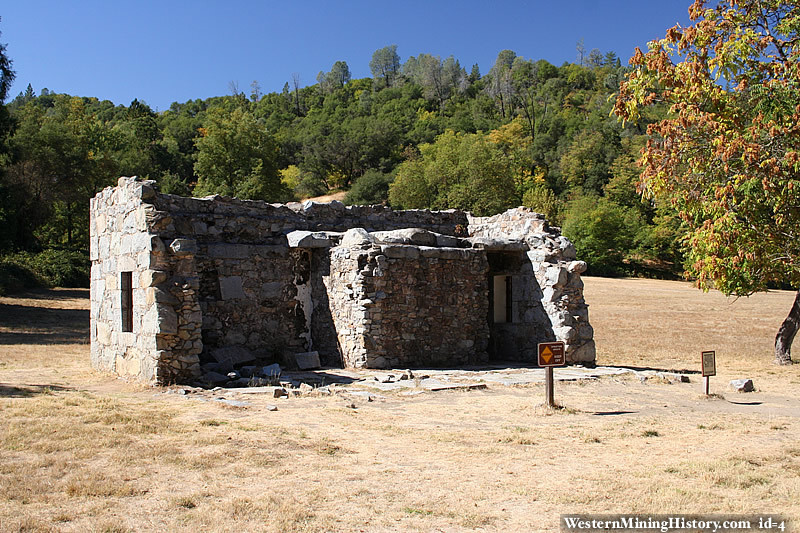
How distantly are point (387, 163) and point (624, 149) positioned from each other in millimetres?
28435

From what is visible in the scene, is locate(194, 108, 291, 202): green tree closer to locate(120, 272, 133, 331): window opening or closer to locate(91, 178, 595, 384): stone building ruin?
locate(91, 178, 595, 384): stone building ruin

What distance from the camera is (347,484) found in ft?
19.3

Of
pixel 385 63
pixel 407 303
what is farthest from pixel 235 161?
pixel 385 63

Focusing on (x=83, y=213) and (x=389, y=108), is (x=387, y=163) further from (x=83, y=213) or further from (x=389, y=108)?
(x=83, y=213)

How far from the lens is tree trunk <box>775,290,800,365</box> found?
17.1 m

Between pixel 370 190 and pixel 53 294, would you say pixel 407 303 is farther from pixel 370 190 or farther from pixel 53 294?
pixel 370 190

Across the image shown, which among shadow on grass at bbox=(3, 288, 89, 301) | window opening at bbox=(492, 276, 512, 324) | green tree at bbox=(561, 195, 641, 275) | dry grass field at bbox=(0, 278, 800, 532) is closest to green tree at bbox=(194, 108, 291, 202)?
shadow on grass at bbox=(3, 288, 89, 301)

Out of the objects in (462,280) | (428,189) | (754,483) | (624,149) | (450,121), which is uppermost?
(450,121)

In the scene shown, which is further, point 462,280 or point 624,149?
point 624,149

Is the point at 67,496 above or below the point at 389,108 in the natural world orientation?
below

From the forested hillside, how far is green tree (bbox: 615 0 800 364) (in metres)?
25.1

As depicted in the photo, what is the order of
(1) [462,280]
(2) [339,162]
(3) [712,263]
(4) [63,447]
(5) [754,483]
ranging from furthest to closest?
(2) [339,162] < (1) [462,280] < (3) [712,263] < (4) [63,447] < (5) [754,483]

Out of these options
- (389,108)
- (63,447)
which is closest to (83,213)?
(63,447)

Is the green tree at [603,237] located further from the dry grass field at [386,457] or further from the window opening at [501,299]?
the dry grass field at [386,457]
